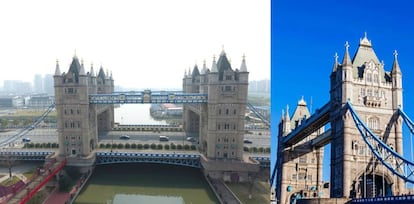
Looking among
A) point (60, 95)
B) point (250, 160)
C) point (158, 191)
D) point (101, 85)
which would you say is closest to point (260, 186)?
point (250, 160)

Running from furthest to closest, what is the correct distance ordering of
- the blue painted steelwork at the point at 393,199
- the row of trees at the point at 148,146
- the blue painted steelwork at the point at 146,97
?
the row of trees at the point at 148,146 → the blue painted steelwork at the point at 146,97 → the blue painted steelwork at the point at 393,199

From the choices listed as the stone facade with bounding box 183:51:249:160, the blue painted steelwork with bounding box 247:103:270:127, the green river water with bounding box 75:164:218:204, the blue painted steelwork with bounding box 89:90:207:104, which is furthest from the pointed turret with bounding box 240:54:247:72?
the green river water with bounding box 75:164:218:204

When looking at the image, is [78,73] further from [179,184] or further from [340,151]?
[340,151]

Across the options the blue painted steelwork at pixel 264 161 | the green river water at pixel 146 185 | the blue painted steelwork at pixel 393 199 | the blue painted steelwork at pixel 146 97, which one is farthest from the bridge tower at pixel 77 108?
the blue painted steelwork at pixel 393 199

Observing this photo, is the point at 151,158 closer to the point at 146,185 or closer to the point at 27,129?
the point at 146,185

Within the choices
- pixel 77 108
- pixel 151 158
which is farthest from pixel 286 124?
pixel 77 108

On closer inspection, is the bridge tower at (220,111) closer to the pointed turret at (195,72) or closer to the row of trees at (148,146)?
the pointed turret at (195,72)

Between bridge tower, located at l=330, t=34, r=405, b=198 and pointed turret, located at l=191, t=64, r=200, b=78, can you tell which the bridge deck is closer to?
bridge tower, located at l=330, t=34, r=405, b=198
